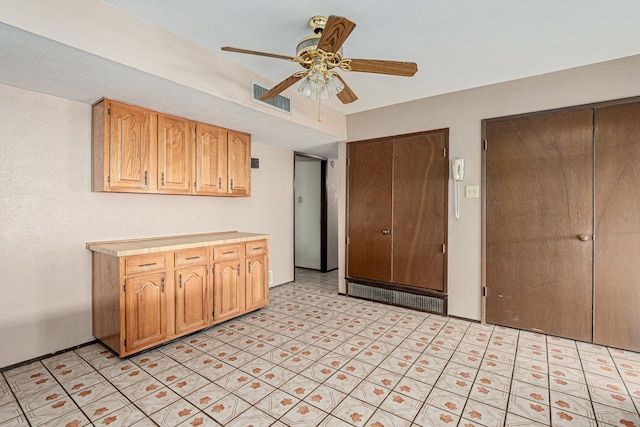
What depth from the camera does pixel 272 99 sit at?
2.99m

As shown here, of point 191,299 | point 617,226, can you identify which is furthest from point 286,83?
point 617,226

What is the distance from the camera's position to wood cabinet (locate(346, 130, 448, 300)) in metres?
3.46

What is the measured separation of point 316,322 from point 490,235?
2.03m

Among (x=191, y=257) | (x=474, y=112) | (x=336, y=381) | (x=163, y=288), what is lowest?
(x=336, y=381)

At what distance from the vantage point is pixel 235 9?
76.9 inches

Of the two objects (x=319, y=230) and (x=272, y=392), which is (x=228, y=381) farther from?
(x=319, y=230)

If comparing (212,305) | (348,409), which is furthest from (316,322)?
(348,409)

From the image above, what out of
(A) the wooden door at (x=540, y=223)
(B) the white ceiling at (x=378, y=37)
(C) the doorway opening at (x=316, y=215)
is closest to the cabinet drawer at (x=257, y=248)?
(B) the white ceiling at (x=378, y=37)

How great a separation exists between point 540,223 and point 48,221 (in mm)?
4311

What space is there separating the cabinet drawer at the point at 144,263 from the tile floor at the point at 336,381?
70cm

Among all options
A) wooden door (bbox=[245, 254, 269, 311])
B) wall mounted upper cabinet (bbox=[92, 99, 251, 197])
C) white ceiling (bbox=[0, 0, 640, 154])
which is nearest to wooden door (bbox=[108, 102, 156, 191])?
wall mounted upper cabinet (bbox=[92, 99, 251, 197])

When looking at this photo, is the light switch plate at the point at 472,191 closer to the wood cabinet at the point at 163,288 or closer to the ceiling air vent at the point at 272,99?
the ceiling air vent at the point at 272,99

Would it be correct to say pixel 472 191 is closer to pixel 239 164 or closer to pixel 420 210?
pixel 420 210

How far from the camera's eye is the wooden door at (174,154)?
288 cm
